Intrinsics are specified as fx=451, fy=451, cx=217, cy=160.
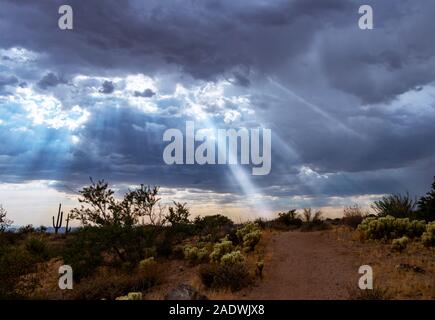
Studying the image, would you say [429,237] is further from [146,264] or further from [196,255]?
[146,264]

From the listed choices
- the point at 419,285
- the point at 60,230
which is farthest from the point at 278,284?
the point at 60,230

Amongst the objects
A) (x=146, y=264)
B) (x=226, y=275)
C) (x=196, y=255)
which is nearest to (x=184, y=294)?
(x=226, y=275)

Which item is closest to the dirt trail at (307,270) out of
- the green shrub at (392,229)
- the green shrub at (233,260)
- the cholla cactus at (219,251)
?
the green shrub at (233,260)

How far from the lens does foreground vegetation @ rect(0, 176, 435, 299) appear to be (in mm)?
14242

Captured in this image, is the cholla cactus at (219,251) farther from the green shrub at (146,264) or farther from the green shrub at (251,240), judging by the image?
the green shrub at (146,264)

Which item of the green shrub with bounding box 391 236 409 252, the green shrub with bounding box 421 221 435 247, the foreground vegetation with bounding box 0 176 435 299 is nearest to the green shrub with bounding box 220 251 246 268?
the foreground vegetation with bounding box 0 176 435 299

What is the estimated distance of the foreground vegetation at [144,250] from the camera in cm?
1424

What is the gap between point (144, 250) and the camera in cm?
1916

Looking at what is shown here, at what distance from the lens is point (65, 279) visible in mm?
17438

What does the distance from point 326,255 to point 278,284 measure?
4477 mm

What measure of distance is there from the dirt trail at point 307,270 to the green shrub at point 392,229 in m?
1.45
